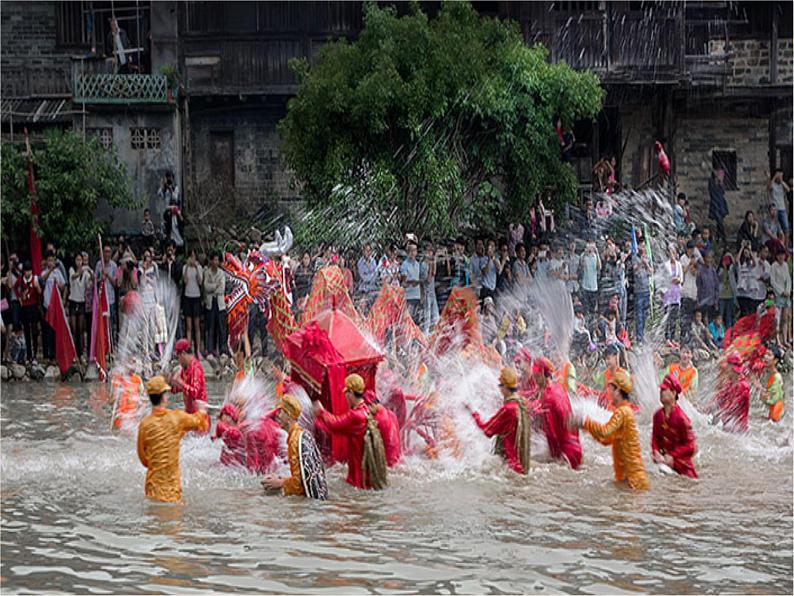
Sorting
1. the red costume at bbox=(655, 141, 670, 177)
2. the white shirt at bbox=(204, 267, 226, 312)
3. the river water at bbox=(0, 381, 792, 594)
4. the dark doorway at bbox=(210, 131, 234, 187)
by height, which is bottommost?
the river water at bbox=(0, 381, 792, 594)

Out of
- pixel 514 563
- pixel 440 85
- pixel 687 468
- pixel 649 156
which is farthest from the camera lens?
pixel 649 156

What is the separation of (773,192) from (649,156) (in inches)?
108

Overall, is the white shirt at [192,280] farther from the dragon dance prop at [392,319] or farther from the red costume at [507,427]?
the red costume at [507,427]

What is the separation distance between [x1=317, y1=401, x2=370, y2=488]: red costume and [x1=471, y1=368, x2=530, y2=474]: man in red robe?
1.18 meters

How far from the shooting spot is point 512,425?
11.7 meters

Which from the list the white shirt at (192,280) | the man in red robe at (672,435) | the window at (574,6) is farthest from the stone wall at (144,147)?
the man in red robe at (672,435)

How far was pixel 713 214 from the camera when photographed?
2647 cm

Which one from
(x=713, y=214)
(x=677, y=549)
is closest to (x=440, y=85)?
(x=713, y=214)

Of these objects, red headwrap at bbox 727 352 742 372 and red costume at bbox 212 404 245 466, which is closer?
red costume at bbox 212 404 245 466

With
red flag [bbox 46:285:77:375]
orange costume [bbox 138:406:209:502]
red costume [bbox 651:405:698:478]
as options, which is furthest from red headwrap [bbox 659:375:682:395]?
red flag [bbox 46:285:77:375]

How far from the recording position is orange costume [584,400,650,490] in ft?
36.9

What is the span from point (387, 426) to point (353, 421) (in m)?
0.48

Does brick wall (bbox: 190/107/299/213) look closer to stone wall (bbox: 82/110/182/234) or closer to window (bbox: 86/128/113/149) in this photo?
stone wall (bbox: 82/110/182/234)

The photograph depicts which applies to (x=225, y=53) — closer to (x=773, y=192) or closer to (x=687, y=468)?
(x=773, y=192)
